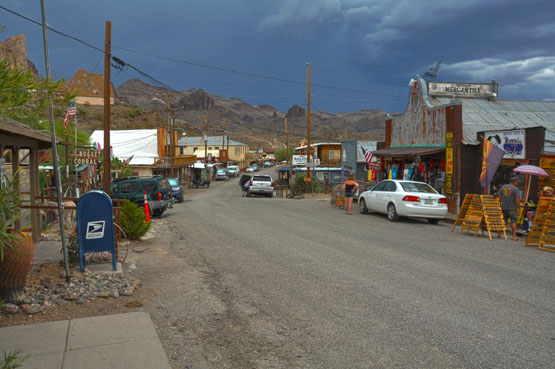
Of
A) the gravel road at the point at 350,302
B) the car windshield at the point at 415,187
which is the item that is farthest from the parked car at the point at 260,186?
the gravel road at the point at 350,302

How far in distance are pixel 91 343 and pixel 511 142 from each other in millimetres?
15411

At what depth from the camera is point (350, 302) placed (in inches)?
242

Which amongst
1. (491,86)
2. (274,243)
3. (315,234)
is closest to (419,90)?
(491,86)

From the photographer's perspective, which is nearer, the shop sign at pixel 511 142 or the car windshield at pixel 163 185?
the shop sign at pixel 511 142

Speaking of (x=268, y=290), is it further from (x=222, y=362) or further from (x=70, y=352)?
(x=70, y=352)

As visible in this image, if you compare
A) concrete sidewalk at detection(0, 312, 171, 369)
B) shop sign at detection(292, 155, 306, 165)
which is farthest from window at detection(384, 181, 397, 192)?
shop sign at detection(292, 155, 306, 165)

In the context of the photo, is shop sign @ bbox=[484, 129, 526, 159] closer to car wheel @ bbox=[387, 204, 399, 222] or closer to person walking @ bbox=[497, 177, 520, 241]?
person walking @ bbox=[497, 177, 520, 241]

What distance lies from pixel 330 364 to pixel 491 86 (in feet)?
79.8

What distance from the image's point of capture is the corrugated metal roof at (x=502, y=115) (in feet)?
65.8

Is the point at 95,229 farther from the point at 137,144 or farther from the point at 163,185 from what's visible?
the point at 137,144

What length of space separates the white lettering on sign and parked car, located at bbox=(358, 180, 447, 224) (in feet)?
35.6

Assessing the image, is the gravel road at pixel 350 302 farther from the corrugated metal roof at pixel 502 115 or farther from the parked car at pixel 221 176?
the parked car at pixel 221 176

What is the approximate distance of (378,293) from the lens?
659 cm

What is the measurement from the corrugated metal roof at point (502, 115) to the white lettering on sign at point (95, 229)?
15.6 m
